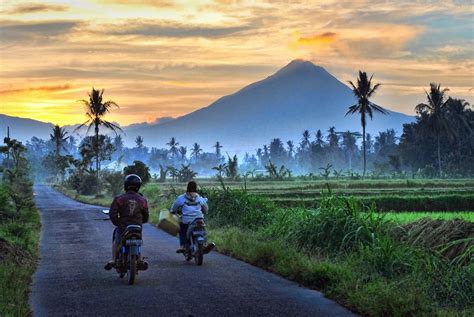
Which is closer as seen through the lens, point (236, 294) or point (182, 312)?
point (182, 312)

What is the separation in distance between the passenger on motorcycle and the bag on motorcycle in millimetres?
6706

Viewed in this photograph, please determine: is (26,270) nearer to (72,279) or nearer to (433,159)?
(72,279)

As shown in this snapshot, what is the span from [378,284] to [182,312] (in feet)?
9.11

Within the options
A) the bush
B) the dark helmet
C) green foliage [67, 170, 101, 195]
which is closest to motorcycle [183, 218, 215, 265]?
the dark helmet

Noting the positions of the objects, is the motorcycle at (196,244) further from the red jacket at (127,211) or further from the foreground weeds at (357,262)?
the red jacket at (127,211)

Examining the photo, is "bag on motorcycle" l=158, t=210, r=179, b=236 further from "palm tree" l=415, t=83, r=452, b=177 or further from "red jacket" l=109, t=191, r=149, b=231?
"palm tree" l=415, t=83, r=452, b=177

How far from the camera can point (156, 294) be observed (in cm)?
909

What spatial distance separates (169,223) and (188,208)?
7683 mm

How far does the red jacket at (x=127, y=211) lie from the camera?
10.4 meters

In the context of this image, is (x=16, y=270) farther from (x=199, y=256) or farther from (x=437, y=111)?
(x=437, y=111)

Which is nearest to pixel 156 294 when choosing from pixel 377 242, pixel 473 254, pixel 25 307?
pixel 25 307

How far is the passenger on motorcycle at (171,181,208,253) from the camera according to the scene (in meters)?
12.6

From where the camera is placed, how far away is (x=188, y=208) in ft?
41.4

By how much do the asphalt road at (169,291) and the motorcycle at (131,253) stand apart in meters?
0.21
